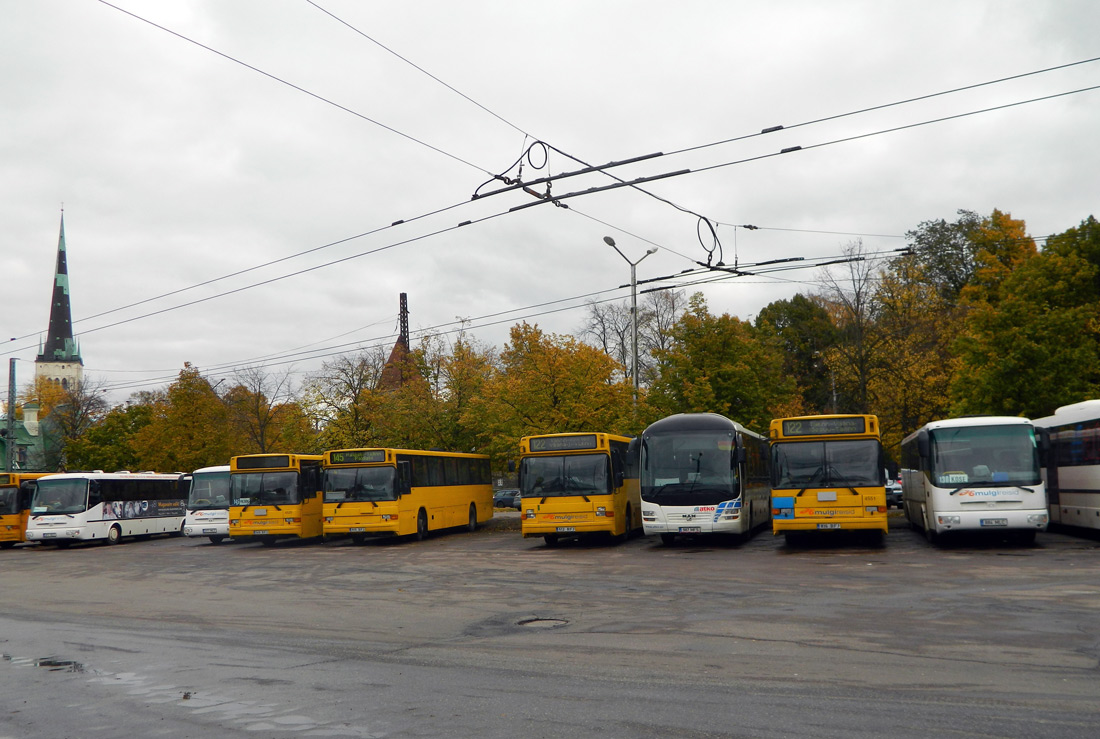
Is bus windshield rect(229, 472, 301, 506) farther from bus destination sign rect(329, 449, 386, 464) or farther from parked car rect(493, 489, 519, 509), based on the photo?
parked car rect(493, 489, 519, 509)

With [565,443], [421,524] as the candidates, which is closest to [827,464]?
[565,443]

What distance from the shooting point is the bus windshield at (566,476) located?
24.4 m

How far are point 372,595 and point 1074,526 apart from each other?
16.5 metres

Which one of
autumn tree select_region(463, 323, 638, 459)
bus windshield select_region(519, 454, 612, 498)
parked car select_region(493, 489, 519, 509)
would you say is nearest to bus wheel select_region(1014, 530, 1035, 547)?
bus windshield select_region(519, 454, 612, 498)

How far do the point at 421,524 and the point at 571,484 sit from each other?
6902 millimetres

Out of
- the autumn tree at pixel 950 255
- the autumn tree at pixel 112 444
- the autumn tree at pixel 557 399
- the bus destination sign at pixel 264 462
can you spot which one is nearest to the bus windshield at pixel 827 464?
the autumn tree at pixel 557 399

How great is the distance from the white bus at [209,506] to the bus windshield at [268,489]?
4.27 metres

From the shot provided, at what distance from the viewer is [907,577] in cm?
1524

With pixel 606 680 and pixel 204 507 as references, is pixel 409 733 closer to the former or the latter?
pixel 606 680

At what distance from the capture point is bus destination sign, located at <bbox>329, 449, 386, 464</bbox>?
1098 inches

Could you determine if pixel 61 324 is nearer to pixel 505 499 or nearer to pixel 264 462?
pixel 505 499

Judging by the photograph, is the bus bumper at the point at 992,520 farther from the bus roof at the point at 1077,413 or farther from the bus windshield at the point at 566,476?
the bus windshield at the point at 566,476

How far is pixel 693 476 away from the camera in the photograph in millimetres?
22391

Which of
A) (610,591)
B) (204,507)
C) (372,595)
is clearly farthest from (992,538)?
(204,507)
